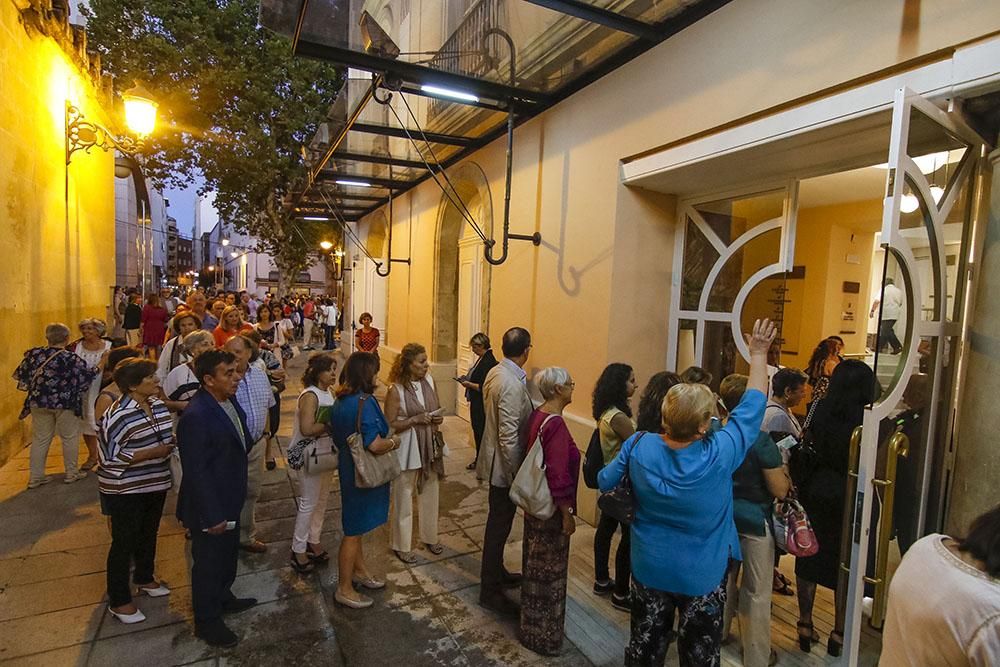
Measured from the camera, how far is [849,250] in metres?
7.11

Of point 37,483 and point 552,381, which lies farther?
point 37,483

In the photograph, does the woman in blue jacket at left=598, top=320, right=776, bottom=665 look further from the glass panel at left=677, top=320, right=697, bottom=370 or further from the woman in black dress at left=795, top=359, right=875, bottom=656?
the glass panel at left=677, top=320, right=697, bottom=370

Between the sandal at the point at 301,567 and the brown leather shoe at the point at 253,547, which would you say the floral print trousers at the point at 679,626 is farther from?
the brown leather shoe at the point at 253,547

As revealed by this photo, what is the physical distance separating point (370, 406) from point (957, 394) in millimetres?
3346

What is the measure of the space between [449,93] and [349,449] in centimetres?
343

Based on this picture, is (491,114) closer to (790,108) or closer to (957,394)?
(790,108)

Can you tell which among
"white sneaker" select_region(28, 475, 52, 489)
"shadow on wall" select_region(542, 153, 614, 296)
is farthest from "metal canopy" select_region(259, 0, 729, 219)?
"white sneaker" select_region(28, 475, 52, 489)

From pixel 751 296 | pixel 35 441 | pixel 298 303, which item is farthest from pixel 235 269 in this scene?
pixel 751 296

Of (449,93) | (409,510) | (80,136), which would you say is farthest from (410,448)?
(80,136)

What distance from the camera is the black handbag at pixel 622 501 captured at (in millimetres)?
2256

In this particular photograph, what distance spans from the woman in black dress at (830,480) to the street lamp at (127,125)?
25.9ft

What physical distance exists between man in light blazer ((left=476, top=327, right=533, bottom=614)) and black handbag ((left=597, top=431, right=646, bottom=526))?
0.92 metres

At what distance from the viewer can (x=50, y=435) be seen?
16.2ft

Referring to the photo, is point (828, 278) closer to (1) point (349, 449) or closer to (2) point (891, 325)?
(2) point (891, 325)
